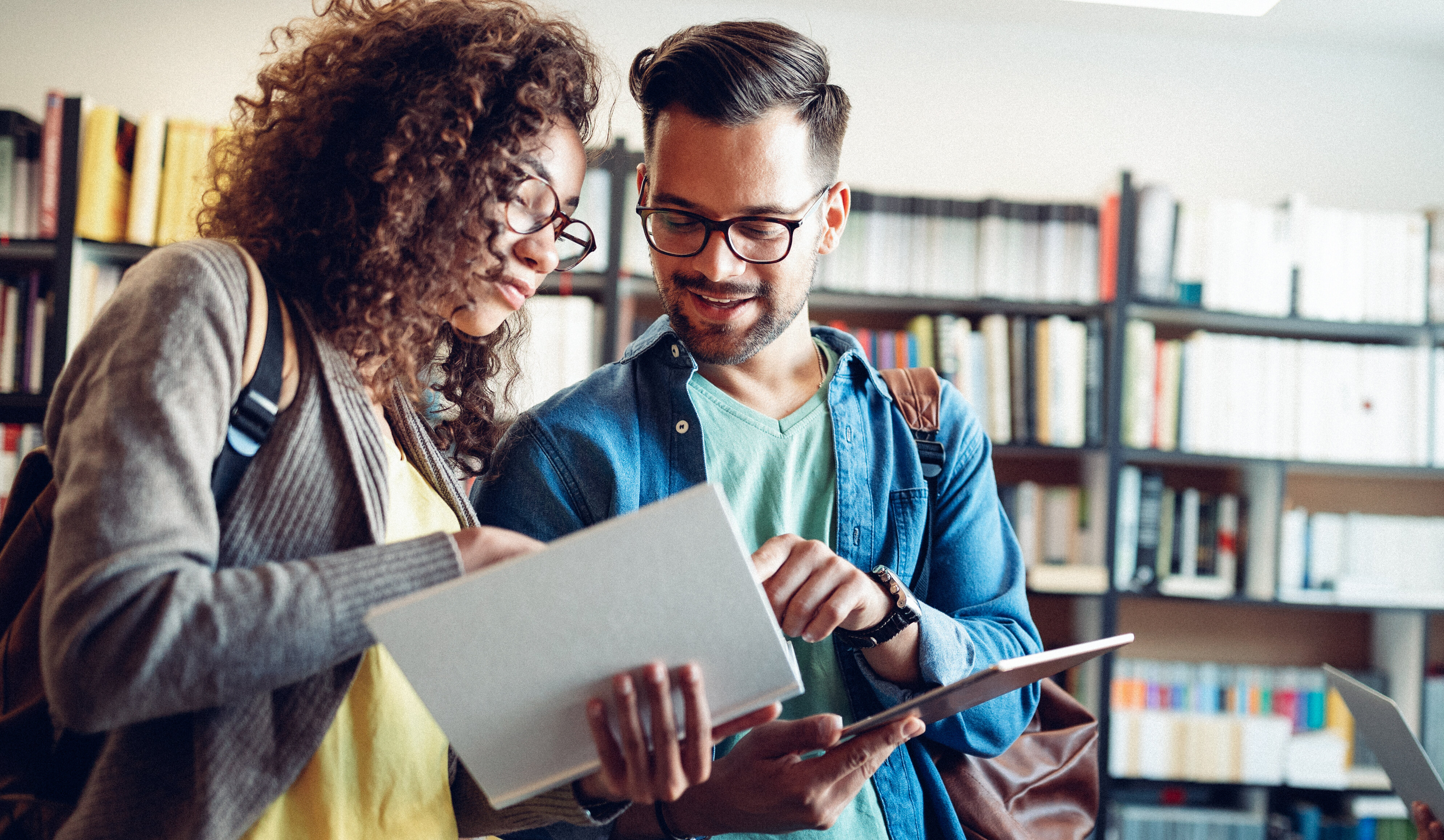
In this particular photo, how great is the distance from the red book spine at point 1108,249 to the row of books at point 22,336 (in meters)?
2.82

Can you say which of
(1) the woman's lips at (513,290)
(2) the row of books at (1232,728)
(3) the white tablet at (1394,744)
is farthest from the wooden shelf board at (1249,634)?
(1) the woman's lips at (513,290)

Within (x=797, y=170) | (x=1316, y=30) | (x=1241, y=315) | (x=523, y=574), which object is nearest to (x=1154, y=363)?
(x=1241, y=315)

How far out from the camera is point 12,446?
2.38 meters

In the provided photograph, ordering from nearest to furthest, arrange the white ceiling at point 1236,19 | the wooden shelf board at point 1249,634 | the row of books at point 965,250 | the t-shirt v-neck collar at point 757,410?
the t-shirt v-neck collar at point 757,410
the row of books at point 965,250
the white ceiling at point 1236,19
the wooden shelf board at point 1249,634

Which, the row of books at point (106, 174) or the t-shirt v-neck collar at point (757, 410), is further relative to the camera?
the row of books at point (106, 174)

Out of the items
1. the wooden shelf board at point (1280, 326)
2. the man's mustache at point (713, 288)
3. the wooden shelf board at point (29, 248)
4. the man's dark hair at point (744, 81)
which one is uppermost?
the man's dark hair at point (744, 81)

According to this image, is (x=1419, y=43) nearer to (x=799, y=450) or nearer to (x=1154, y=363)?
(x=1154, y=363)

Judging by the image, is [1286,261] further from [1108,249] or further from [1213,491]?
[1213,491]

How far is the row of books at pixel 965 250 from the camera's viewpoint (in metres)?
2.56

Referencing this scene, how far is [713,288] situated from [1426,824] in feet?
4.27

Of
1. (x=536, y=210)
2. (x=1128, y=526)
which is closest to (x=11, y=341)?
(x=536, y=210)

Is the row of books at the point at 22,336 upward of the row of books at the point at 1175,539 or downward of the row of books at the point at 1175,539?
upward

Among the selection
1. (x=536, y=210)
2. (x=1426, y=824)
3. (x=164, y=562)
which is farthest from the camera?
(x=1426, y=824)

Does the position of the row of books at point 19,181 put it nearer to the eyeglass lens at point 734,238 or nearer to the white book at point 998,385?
the eyeglass lens at point 734,238
